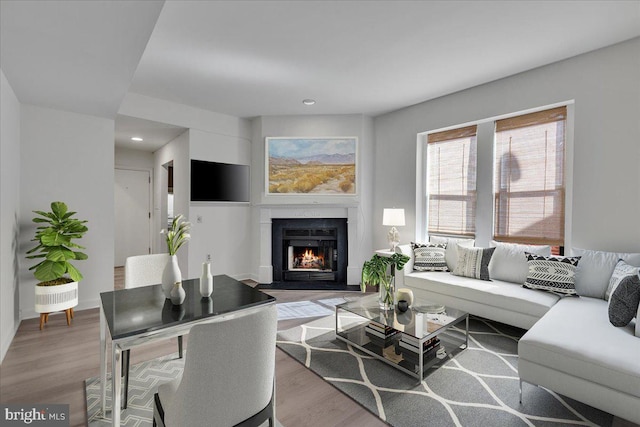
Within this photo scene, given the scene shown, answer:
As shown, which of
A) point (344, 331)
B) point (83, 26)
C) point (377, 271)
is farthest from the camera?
point (344, 331)

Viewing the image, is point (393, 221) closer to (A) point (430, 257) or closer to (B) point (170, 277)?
(A) point (430, 257)

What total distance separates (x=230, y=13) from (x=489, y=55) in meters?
2.44

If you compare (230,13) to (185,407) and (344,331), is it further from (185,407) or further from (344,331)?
(344,331)

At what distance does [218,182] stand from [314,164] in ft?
5.02

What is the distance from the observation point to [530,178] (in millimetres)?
3537

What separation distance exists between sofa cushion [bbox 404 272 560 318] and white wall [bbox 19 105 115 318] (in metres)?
3.73

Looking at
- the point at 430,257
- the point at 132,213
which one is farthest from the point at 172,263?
the point at 132,213

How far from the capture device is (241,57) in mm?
3062

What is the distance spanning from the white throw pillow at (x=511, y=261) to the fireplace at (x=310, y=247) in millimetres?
2198

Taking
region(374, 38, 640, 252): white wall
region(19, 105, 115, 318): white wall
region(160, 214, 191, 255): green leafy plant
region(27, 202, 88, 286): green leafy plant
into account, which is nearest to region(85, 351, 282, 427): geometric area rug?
region(160, 214, 191, 255): green leafy plant

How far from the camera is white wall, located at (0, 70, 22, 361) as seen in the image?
2498 millimetres

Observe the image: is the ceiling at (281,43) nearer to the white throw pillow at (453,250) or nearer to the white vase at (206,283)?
the white vase at (206,283)

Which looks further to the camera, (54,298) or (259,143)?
(259,143)

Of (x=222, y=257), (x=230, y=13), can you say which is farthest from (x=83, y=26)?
(x=222, y=257)
